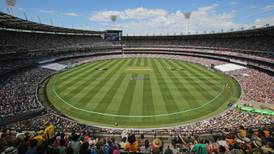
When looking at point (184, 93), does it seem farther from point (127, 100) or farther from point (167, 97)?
point (127, 100)

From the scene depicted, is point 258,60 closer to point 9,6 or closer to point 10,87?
point 10,87

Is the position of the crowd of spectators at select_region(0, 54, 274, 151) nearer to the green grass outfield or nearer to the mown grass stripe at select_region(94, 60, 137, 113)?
the green grass outfield

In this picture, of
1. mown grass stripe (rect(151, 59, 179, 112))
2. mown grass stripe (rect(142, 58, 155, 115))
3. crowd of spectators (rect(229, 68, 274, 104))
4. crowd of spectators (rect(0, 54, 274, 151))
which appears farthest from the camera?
crowd of spectators (rect(229, 68, 274, 104))

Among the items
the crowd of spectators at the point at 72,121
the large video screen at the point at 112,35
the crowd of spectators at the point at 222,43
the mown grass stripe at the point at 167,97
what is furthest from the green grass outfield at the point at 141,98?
the large video screen at the point at 112,35

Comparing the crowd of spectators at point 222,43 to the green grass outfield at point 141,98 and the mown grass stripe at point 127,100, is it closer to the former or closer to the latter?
the green grass outfield at point 141,98

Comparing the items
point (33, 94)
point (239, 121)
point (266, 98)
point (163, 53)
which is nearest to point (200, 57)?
point (163, 53)

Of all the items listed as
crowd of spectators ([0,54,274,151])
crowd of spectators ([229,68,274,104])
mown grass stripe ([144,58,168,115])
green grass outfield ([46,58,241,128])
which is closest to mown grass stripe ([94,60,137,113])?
green grass outfield ([46,58,241,128])

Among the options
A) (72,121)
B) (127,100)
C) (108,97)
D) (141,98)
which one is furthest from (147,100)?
(72,121)

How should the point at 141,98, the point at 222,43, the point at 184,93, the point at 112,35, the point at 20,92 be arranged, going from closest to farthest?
1. the point at 141,98
2. the point at 20,92
3. the point at 184,93
4. the point at 222,43
5. the point at 112,35
